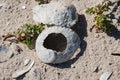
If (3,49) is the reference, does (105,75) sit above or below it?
below

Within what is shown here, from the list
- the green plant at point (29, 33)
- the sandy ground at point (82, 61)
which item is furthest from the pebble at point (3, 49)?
the green plant at point (29, 33)

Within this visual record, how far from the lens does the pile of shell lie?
3.54 metres

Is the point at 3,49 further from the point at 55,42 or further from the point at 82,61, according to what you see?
the point at 82,61

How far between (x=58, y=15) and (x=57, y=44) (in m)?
0.27

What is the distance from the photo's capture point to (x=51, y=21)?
3633 millimetres

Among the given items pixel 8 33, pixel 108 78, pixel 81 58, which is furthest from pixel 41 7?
pixel 108 78

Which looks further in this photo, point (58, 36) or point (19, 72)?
point (58, 36)

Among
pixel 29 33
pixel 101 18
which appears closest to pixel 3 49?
pixel 29 33

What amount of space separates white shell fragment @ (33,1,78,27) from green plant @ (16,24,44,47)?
9cm

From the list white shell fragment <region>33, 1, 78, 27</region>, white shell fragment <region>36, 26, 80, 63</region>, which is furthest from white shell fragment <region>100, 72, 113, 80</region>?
white shell fragment <region>33, 1, 78, 27</region>

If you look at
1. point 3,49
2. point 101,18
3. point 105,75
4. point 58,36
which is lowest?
point 105,75

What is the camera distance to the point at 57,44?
3625 millimetres

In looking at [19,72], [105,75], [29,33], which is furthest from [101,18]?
[19,72]

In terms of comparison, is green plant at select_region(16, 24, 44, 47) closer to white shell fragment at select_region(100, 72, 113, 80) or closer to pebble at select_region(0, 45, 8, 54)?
pebble at select_region(0, 45, 8, 54)
